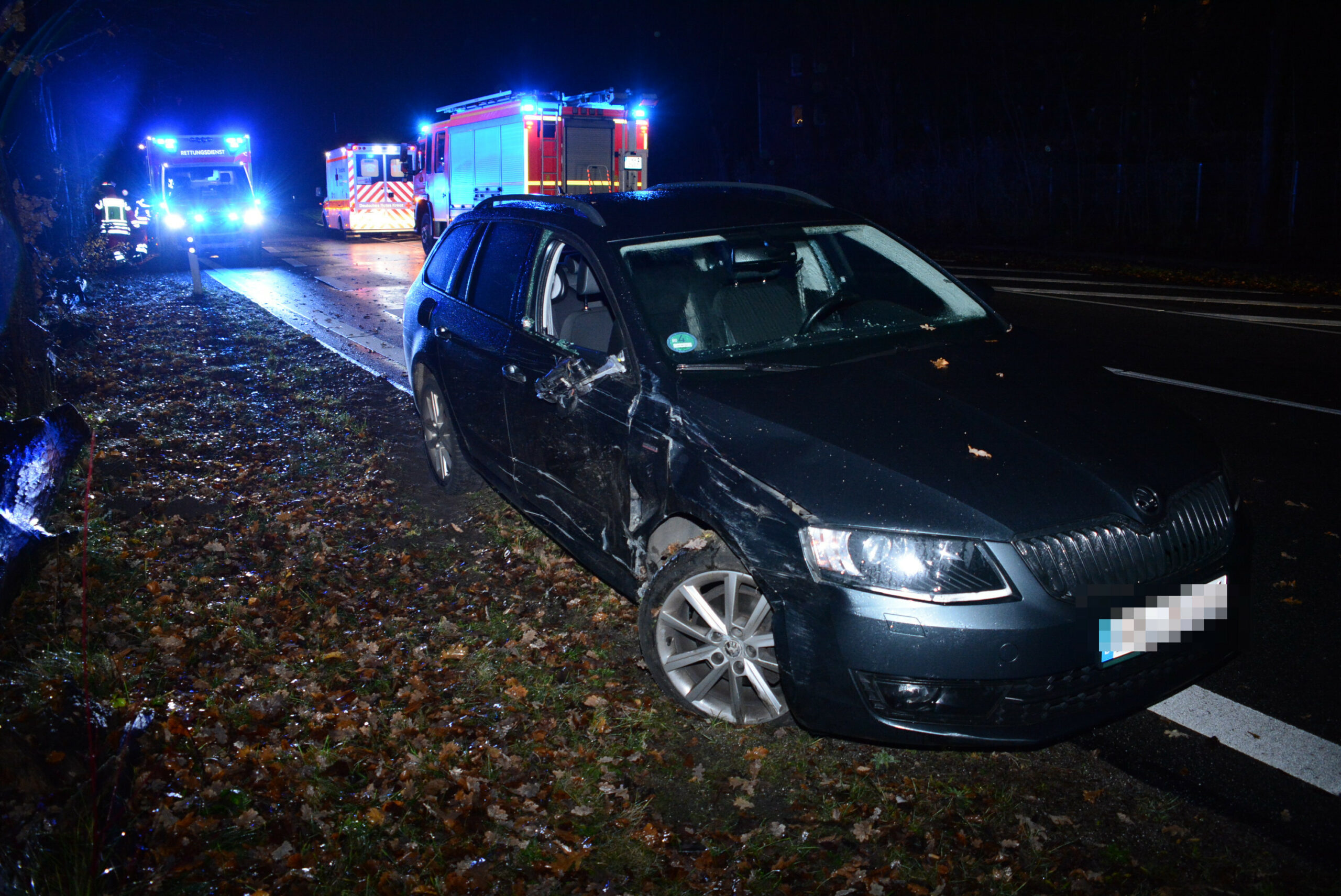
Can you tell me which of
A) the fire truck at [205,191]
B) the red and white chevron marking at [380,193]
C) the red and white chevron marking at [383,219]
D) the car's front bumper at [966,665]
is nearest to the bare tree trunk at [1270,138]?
the car's front bumper at [966,665]

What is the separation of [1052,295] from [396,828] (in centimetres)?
1383

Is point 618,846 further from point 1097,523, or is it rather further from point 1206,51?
point 1206,51

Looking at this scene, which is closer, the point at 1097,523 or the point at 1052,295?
the point at 1097,523

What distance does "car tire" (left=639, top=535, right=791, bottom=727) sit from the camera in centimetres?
353

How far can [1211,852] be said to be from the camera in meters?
2.99

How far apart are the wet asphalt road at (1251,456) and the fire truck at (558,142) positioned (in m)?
5.43

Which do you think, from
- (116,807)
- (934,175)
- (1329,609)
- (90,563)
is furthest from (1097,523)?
(934,175)

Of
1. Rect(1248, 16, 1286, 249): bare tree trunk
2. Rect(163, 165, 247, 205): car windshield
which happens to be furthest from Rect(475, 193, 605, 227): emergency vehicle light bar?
Rect(163, 165, 247, 205): car windshield

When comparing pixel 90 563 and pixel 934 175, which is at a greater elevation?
pixel 934 175

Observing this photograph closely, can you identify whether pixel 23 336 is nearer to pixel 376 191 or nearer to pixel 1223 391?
pixel 1223 391

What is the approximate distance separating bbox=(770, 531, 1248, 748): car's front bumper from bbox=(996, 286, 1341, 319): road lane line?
12.0m

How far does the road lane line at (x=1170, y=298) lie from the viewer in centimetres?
1310

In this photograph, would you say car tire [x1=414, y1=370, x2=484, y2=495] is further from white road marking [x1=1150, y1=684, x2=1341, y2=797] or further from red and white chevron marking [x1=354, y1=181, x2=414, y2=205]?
red and white chevron marking [x1=354, y1=181, x2=414, y2=205]

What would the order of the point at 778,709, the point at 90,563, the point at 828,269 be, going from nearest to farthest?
the point at 778,709, the point at 828,269, the point at 90,563
